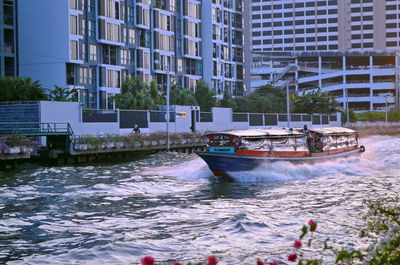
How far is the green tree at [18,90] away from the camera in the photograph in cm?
4844

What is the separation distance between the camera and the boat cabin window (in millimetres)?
29484

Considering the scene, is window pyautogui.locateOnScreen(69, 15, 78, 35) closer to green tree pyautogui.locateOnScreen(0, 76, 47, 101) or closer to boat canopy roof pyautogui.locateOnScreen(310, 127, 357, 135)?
green tree pyautogui.locateOnScreen(0, 76, 47, 101)

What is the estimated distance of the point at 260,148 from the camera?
30.4 m

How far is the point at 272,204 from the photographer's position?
20.6 m

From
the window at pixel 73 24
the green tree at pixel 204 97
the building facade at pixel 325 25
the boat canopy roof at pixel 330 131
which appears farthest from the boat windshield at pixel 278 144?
the building facade at pixel 325 25

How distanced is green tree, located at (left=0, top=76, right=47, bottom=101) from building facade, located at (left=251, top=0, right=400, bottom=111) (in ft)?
250

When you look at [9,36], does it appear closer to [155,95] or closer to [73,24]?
[73,24]

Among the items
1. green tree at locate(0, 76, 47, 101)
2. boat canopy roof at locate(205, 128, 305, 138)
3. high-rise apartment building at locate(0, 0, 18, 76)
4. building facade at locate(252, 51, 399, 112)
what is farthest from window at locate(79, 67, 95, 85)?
building facade at locate(252, 51, 399, 112)

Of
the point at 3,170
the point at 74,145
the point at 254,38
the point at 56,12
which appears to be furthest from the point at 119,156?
the point at 254,38

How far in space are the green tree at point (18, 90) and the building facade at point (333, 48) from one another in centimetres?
7632

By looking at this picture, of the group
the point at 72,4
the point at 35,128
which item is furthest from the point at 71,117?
the point at 72,4

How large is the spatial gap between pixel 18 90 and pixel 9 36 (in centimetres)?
1651

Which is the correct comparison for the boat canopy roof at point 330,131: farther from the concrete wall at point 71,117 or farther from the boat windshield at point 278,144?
the concrete wall at point 71,117

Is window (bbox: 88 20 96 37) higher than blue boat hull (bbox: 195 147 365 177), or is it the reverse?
window (bbox: 88 20 96 37)
